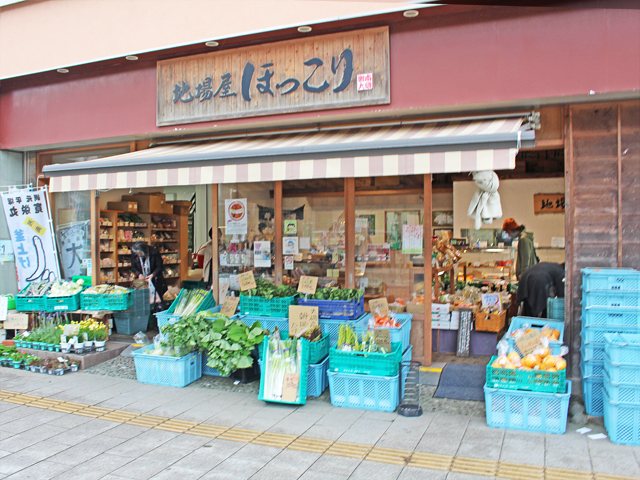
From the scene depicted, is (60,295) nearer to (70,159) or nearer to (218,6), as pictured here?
(70,159)

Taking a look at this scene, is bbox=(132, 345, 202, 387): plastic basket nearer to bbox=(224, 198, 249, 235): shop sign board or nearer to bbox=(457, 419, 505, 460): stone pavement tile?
bbox=(224, 198, 249, 235): shop sign board

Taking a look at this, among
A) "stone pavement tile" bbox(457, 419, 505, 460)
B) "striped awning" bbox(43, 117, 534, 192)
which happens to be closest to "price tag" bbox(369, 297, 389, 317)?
"stone pavement tile" bbox(457, 419, 505, 460)

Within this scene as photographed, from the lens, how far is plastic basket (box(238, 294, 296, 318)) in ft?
26.6

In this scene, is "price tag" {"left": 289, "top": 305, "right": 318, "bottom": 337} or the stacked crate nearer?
the stacked crate

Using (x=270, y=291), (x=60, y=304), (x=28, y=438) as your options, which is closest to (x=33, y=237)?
(x=60, y=304)

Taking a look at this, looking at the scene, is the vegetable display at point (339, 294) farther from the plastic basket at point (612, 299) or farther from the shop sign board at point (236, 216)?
the plastic basket at point (612, 299)

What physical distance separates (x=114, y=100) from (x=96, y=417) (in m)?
→ 5.40

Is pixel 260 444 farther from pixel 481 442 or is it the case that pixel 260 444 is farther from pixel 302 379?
pixel 481 442

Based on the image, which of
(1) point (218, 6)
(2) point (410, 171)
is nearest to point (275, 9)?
(1) point (218, 6)

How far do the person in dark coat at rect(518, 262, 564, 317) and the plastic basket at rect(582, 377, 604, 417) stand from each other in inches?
105

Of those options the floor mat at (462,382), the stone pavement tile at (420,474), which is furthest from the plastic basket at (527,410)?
the stone pavement tile at (420,474)

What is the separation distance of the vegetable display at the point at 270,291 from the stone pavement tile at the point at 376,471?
348 cm

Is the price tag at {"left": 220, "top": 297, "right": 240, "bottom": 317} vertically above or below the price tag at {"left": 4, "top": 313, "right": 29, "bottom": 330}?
above

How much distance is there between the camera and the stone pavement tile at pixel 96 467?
4.89 metres
